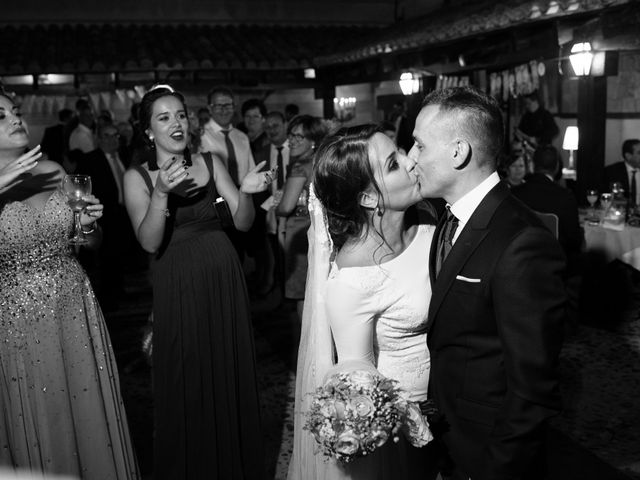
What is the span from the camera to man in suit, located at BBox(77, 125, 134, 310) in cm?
739

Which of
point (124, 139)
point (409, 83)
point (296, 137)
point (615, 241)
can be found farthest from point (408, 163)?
point (124, 139)

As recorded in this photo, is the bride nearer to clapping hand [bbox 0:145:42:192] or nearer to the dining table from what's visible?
clapping hand [bbox 0:145:42:192]

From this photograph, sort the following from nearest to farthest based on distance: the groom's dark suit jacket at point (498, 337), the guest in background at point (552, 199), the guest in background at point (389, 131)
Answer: the groom's dark suit jacket at point (498, 337)
the guest in background at point (389, 131)
the guest in background at point (552, 199)

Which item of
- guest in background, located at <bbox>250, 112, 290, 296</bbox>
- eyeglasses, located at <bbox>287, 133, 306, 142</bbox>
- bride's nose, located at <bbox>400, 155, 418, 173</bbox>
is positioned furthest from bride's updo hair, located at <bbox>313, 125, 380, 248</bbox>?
guest in background, located at <bbox>250, 112, 290, 296</bbox>

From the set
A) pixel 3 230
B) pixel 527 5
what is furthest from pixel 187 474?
pixel 527 5

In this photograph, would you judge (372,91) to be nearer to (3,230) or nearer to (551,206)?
(551,206)

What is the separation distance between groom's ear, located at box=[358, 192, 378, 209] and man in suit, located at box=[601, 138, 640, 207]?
6.15 metres

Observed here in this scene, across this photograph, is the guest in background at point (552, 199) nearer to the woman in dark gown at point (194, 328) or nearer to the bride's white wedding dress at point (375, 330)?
the woman in dark gown at point (194, 328)

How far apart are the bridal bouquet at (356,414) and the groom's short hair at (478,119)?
691 millimetres

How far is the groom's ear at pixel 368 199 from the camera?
2.39 meters

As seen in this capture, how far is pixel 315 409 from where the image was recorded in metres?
1.97

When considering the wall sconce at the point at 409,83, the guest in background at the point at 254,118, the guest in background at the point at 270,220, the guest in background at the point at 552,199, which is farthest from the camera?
the wall sconce at the point at 409,83

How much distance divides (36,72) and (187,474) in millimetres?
11324

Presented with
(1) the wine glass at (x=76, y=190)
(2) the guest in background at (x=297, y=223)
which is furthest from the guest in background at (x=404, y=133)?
(1) the wine glass at (x=76, y=190)
